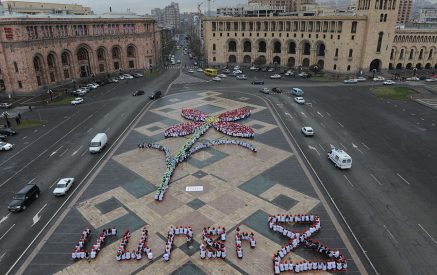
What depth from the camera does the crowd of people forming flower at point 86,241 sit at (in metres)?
27.9

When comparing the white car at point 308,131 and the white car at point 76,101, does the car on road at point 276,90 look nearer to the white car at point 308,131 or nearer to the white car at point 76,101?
the white car at point 308,131

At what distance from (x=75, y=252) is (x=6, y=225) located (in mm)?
10884

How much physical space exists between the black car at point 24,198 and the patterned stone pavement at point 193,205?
18.4ft

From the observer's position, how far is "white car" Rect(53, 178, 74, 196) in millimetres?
37594

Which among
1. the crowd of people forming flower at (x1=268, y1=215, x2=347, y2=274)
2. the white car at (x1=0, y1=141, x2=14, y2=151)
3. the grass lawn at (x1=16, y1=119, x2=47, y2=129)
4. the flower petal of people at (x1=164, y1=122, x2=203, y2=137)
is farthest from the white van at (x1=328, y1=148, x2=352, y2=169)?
the grass lawn at (x1=16, y1=119, x2=47, y2=129)

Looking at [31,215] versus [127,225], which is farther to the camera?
[31,215]

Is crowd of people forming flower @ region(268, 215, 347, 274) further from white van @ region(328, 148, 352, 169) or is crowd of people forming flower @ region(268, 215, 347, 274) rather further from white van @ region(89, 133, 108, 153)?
white van @ region(89, 133, 108, 153)

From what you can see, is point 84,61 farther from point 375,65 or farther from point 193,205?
point 375,65

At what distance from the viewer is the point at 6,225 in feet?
108

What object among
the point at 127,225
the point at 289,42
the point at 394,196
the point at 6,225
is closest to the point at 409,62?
the point at 289,42

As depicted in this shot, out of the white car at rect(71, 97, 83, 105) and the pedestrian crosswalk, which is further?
the white car at rect(71, 97, 83, 105)

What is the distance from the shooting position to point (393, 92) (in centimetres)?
8562

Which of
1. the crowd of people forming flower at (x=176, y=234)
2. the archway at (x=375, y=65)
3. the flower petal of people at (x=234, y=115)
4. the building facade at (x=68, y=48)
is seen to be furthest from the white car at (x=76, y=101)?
the archway at (x=375, y=65)

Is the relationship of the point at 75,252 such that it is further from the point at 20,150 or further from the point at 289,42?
the point at 289,42
